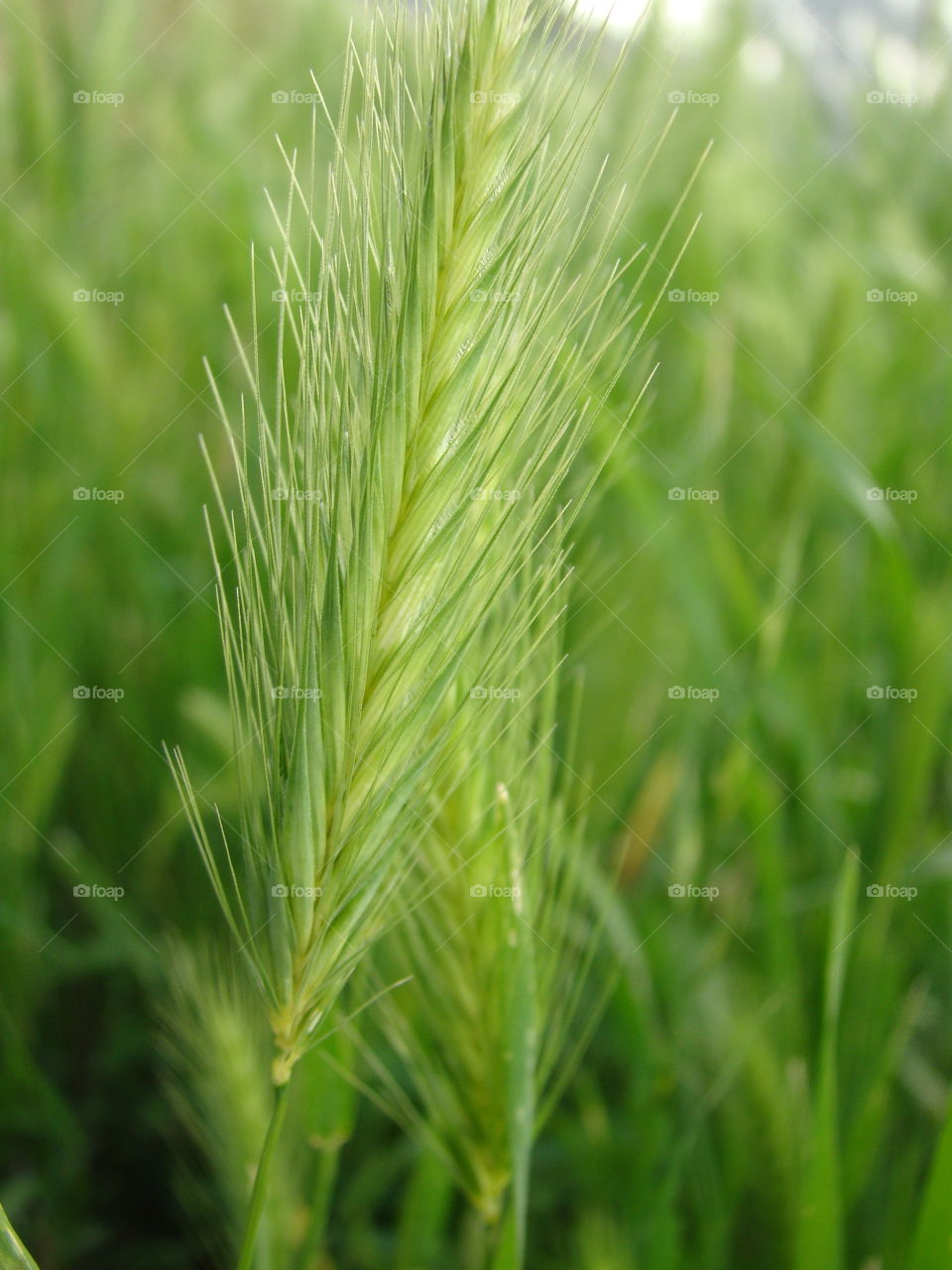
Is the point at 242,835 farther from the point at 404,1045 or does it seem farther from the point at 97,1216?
the point at 97,1216

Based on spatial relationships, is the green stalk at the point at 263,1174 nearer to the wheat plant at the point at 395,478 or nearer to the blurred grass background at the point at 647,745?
the wheat plant at the point at 395,478

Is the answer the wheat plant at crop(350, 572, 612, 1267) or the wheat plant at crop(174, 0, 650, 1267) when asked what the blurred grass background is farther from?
the wheat plant at crop(174, 0, 650, 1267)

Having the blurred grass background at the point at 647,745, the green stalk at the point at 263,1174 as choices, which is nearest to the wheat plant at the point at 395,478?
the green stalk at the point at 263,1174

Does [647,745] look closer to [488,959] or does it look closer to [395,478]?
[488,959]

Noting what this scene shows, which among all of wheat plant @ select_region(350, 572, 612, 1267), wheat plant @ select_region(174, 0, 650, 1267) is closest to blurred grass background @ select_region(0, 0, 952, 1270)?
wheat plant @ select_region(350, 572, 612, 1267)

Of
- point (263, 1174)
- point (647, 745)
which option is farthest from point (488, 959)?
point (647, 745)

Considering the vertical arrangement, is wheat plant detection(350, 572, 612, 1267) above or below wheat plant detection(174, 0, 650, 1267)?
below

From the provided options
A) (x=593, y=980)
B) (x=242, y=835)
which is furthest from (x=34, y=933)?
(x=242, y=835)
